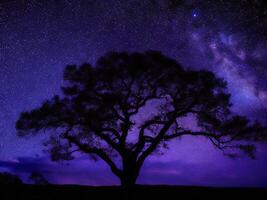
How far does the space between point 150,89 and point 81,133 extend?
6022mm

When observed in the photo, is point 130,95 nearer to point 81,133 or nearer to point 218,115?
point 81,133

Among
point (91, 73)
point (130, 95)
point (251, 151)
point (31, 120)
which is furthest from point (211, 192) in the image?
point (31, 120)

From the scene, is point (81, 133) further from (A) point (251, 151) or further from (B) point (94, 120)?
(A) point (251, 151)

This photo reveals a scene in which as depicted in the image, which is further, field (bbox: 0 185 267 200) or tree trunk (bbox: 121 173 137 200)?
tree trunk (bbox: 121 173 137 200)

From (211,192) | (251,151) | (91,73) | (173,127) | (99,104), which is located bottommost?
(211,192)

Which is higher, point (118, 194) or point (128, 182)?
point (128, 182)

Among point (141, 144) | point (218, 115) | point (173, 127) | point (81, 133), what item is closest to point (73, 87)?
point (81, 133)

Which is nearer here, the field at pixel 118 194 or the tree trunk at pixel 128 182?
the field at pixel 118 194

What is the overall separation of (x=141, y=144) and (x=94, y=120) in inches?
148

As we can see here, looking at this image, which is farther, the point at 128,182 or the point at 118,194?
the point at 118,194

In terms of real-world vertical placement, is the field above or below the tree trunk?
below

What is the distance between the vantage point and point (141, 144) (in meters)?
21.9

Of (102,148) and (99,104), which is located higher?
(99,104)

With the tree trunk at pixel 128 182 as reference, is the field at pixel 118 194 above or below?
below
